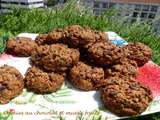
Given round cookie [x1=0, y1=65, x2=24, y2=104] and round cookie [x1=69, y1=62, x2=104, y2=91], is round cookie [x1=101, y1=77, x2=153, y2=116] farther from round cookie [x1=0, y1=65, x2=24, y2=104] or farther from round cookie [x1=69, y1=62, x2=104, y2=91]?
round cookie [x1=0, y1=65, x2=24, y2=104]

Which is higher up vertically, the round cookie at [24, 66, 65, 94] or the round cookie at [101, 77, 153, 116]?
the round cookie at [24, 66, 65, 94]

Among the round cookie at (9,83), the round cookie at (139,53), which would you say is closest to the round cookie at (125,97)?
the round cookie at (139,53)

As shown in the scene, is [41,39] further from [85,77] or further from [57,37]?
[85,77]

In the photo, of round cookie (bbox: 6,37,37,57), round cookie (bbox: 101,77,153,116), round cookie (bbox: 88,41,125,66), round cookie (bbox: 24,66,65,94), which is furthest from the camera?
round cookie (bbox: 6,37,37,57)

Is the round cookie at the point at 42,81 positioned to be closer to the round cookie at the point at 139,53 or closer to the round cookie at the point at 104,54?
the round cookie at the point at 104,54

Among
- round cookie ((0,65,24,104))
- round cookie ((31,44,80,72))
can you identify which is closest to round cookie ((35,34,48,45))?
round cookie ((31,44,80,72))

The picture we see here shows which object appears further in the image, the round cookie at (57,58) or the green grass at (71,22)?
the green grass at (71,22)

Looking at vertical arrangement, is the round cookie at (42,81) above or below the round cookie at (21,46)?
below
